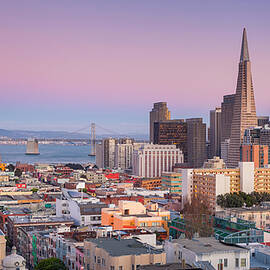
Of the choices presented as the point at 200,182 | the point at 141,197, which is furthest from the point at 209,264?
the point at 200,182

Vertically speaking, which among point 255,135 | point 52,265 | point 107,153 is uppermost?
point 255,135

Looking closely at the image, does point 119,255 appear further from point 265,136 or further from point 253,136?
point 253,136

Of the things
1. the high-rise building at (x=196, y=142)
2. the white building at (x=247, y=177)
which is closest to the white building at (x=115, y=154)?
the high-rise building at (x=196, y=142)

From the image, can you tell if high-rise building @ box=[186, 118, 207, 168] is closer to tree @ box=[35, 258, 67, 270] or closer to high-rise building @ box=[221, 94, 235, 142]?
high-rise building @ box=[221, 94, 235, 142]

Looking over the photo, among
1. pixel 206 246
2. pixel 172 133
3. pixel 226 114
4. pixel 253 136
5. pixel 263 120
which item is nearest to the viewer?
pixel 206 246

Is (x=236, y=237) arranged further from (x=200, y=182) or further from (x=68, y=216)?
(x=200, y=182)

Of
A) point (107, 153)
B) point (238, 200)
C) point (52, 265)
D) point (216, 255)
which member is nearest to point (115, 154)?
point (107, 153)
